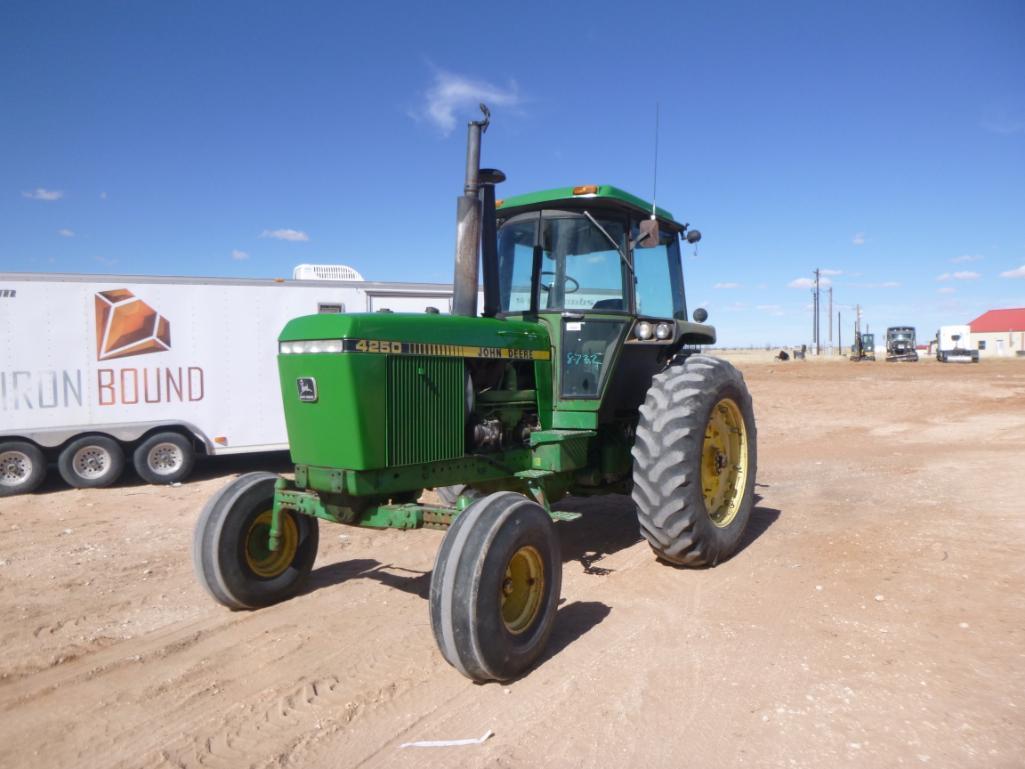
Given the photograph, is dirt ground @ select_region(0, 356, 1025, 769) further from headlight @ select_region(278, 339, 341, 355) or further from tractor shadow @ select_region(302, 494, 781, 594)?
headlight @ select_region(278, 339, 341, 355)

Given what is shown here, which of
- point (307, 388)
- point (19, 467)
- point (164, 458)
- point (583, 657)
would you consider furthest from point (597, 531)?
point (19, 467)

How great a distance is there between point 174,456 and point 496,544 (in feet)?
24.9

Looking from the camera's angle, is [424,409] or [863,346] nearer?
[424,409]

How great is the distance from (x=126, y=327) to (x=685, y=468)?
774cm

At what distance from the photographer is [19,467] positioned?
8875 millimetres

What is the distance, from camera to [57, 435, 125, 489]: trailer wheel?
29.7 feet

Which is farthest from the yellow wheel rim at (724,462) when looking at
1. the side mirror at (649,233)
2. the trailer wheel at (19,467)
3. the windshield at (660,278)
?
the trailer wheel at (19,467)

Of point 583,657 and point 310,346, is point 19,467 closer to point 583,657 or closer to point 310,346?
point 310,346

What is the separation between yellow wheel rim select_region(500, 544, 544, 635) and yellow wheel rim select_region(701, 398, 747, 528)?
210cm

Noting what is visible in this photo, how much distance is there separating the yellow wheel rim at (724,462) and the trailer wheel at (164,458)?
7119 mm

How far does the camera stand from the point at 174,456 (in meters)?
9.64

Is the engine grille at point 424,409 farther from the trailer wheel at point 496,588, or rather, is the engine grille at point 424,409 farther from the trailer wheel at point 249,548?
the trailer wheel at point 249,548

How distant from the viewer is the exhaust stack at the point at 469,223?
181 inches

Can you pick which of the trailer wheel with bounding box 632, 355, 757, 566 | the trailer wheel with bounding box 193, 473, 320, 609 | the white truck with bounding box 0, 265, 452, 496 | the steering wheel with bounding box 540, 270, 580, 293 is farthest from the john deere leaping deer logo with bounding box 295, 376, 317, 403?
the white truck with bounding box 0, 265, 452, 496
